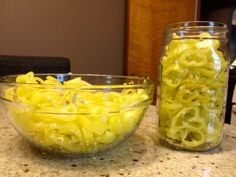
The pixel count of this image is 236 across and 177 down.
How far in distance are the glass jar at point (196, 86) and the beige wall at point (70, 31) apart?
1.67 metres

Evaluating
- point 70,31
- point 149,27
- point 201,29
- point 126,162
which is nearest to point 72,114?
point 126,162

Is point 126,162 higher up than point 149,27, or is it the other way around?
point 149,27

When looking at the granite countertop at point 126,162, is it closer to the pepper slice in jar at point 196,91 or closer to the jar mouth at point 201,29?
the pepper slice in jar at point 196,91

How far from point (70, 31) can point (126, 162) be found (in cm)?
180

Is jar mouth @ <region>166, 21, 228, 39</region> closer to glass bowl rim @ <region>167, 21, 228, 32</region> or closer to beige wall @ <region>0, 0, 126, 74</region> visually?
glass bowl rim @ <region>167, 21, 228, 32</region>

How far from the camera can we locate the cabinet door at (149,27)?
87.6 inches

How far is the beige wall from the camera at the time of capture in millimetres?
1926

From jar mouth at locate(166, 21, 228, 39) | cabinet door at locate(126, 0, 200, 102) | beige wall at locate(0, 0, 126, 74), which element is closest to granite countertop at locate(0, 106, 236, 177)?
jar mouth at locate(166, 21, 228, 39)

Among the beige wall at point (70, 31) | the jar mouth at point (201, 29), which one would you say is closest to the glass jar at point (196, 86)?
the jar mouth at point (201, 29)

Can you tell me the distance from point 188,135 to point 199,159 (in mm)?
47

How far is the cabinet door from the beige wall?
106mm

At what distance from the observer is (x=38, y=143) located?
425mm

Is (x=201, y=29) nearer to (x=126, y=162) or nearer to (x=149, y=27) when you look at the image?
(x=126, y=162)

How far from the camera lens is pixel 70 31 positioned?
2.10 meters
